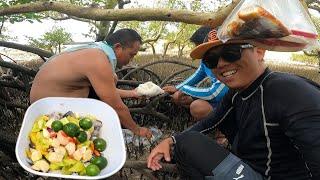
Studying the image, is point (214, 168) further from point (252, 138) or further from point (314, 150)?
point (314, 150)

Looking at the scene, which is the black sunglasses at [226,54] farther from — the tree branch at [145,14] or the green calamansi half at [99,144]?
the green calamansi half at [99,144]

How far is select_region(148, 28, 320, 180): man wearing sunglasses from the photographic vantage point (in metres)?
1.70

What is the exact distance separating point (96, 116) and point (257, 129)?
964 millimetres

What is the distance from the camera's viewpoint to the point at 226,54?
79.8 inches

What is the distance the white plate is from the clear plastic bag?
81cm

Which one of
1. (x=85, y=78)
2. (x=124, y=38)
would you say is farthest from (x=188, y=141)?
(x=124, y=38)

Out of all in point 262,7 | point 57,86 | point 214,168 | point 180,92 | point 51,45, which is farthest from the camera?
point 51,45

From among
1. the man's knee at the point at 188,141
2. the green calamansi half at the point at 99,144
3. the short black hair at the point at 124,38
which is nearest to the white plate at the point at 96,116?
the green calamansi half at the point at 99,144

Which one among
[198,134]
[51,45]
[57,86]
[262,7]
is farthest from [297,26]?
[51,45]

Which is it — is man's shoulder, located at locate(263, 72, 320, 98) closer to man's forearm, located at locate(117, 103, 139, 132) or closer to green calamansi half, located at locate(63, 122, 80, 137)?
green calamansi half, located at locate(63, 122, 80, 137)

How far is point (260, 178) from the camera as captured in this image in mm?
1978

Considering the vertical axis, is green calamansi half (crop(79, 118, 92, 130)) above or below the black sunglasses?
below

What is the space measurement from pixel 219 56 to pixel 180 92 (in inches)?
83.4

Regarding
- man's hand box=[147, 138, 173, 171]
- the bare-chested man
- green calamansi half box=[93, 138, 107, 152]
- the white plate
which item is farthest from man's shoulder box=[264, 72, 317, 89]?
the bare-chested man
